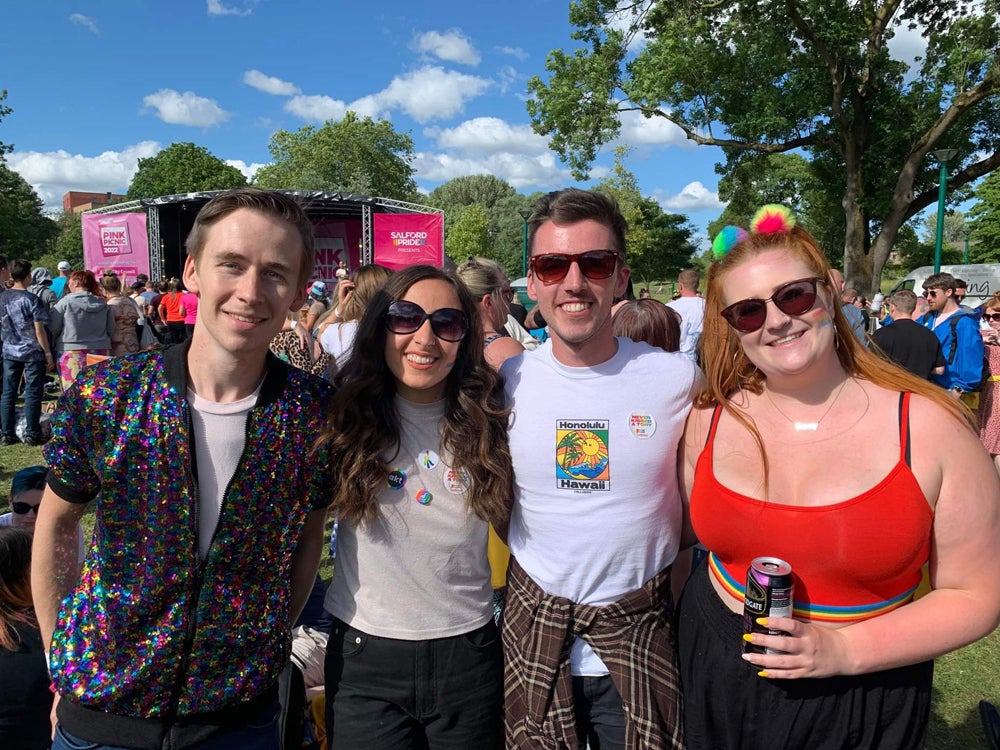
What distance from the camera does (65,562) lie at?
5.37 feet

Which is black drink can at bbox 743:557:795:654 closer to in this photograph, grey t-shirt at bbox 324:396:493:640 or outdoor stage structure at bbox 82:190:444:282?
grey t-shirt at bbox 324:396:493:640

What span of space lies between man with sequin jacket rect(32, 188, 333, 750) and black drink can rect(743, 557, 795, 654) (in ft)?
3.73

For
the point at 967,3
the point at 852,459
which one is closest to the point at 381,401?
the point at 852,459

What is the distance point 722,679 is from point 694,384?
2.70 ft

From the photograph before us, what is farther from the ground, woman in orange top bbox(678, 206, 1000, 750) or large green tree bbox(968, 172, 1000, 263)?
large green tree bbox(968, 172, 1000, 263)

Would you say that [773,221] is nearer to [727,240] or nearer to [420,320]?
[727,240]

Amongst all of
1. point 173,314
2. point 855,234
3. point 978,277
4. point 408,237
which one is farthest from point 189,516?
point 978,277

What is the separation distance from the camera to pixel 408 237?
60.7ft

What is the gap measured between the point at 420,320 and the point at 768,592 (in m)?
1.16

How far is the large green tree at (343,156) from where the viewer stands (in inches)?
1735

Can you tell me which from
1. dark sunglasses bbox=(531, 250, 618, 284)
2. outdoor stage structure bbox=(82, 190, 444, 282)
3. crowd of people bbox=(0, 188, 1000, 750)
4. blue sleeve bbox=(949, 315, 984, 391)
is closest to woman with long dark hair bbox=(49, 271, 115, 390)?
crowd of people bbox=(0, 188, 1000, 750)

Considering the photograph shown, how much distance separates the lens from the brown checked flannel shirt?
1760 millimetres

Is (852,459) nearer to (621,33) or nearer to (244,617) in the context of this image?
(244,617)

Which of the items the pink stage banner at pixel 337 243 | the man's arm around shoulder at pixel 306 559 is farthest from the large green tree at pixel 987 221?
the man's arm around shoulder at pixel 306 559
